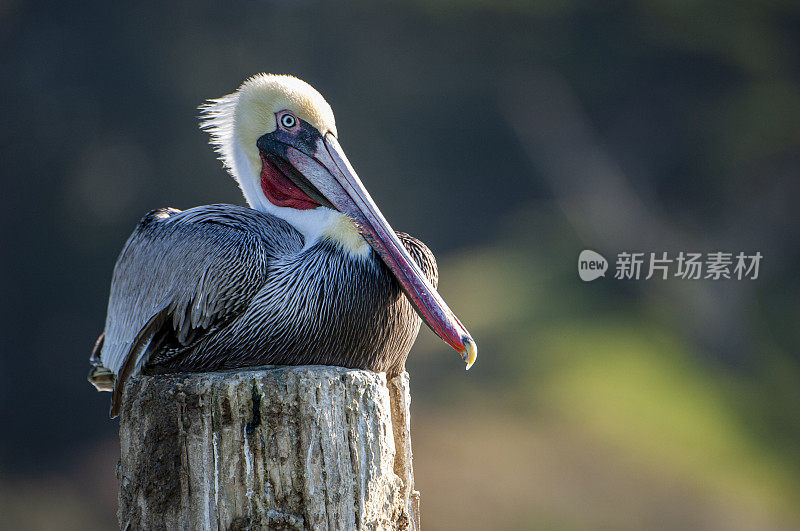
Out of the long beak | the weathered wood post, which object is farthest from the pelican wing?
the weathered wood post

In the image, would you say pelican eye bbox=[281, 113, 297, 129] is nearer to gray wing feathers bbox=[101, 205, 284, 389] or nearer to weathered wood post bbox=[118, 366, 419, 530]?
gray wing feathers bbox=[101, 205, 284, 389]

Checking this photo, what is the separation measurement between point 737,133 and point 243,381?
8.96m

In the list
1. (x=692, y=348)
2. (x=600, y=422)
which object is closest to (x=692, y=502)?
(x=600, y=422)

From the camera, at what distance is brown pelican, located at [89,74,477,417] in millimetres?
2207

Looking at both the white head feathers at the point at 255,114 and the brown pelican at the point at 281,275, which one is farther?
the white head feathers at the point at 255,114

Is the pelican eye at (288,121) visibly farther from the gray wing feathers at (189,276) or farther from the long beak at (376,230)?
the gray wing feathers at (189,276)

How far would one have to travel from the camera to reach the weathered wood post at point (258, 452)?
1793mm

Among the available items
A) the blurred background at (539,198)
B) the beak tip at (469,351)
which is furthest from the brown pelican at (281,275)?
the blurred background at (539,198)

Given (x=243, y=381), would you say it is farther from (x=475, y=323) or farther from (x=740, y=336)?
(x=740, y=336)

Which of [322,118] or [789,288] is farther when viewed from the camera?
[789,288]

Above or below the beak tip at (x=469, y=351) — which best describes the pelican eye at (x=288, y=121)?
above

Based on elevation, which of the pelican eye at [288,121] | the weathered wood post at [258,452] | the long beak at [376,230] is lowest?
the weathered wood post at [258,452]

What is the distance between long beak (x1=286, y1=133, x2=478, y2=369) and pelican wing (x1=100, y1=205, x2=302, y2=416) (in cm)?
17

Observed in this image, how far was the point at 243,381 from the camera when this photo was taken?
1.82 metres
